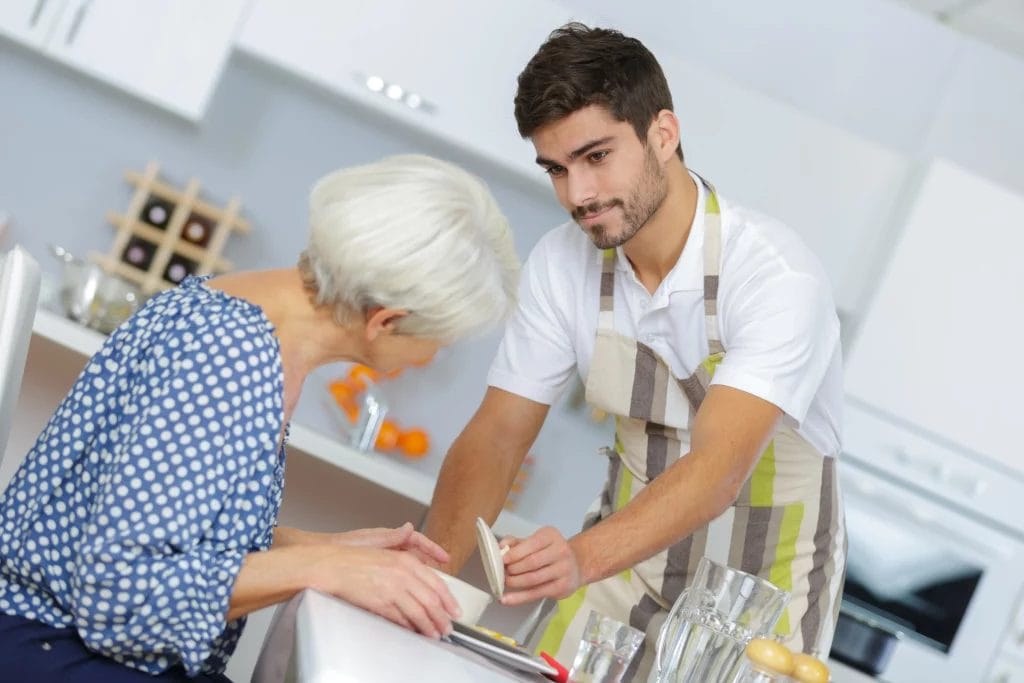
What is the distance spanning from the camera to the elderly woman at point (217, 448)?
113 cm

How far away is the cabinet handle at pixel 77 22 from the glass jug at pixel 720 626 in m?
2.44

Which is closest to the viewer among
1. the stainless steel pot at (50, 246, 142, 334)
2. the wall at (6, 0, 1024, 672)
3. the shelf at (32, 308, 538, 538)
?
the shelf at (32, 308, 538, 538)

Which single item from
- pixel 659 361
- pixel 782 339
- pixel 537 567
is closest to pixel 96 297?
pixel 659 361

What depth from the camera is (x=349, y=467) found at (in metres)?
2.88

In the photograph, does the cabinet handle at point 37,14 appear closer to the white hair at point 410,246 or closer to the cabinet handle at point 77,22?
the cabinet handle at point 77,22

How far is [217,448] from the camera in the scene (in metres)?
1.14

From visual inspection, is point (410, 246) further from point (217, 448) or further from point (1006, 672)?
point (1006, 672)

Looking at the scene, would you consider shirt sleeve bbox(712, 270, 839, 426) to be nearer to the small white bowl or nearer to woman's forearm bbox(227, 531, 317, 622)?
the small white bowl

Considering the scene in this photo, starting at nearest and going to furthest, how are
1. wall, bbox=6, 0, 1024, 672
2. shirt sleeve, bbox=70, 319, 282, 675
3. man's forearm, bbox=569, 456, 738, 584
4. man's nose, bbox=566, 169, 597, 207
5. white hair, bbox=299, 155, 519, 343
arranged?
shirt sleeve, bbox=70, 319, 282, 675
white hair, bbox=299, 155, 519, 343
man's forearm, bbox=569, 456, 738, 584
man's nose, bbox=566, 169, 597, 207
wall, bbox=6, 0, 1024, 672

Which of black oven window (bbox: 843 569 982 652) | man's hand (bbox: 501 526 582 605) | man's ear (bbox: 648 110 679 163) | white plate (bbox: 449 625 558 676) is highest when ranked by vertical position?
man's ear (bbox: 648 110 679 163)

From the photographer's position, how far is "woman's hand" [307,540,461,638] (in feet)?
3.91

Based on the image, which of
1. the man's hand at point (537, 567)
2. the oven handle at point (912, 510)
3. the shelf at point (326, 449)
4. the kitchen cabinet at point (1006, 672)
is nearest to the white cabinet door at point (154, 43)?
the shelf at point (326, 449)

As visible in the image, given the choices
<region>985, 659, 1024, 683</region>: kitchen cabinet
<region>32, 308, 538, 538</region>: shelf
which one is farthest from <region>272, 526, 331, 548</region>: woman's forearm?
<region>985, 659, 1024, 683</region>: kitchen cabinet

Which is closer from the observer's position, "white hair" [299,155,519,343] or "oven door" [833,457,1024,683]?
"white hair" [299,155,519,343]
